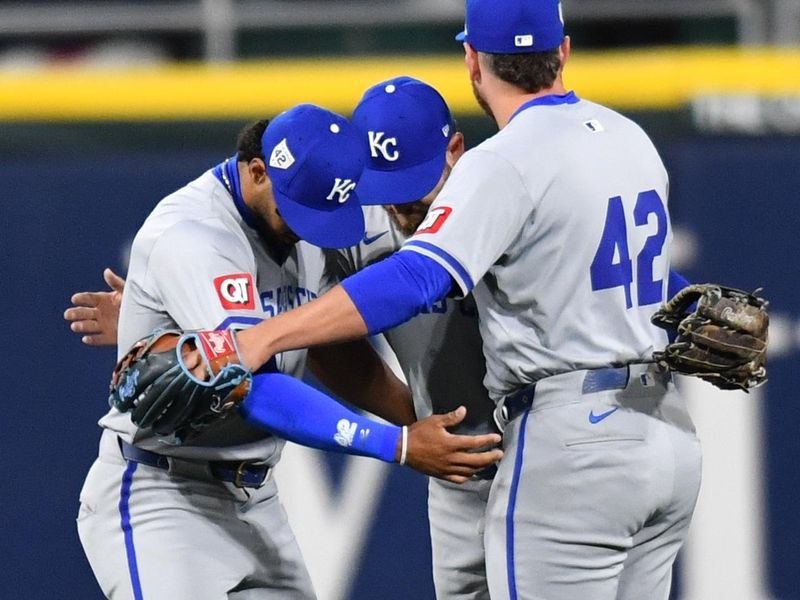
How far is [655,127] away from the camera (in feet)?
13.5

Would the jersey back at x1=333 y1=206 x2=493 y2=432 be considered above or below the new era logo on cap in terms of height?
below

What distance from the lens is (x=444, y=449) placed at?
2549 millimetres

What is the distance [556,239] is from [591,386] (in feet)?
0.92

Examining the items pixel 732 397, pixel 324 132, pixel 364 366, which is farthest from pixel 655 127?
pixel 324 132

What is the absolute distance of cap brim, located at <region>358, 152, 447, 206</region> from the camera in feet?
9.62

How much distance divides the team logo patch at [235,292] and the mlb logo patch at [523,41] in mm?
667

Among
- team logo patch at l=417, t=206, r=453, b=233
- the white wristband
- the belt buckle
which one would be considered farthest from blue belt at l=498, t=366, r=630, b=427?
the belt buckle

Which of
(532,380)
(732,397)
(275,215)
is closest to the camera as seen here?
(532,380)

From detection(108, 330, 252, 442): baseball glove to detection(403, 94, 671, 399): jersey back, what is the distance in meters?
0.37

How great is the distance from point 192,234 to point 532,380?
2.28 ft

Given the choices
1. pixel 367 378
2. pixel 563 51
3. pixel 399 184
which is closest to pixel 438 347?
pixel 367 378

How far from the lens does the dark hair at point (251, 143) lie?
287cm

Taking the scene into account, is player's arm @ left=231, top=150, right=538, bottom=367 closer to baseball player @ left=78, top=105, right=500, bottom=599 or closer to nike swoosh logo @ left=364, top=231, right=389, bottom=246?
baseball player @ left=78, top=105, right=500, bottom=599

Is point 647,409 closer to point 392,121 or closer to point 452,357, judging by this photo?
point 452,357
